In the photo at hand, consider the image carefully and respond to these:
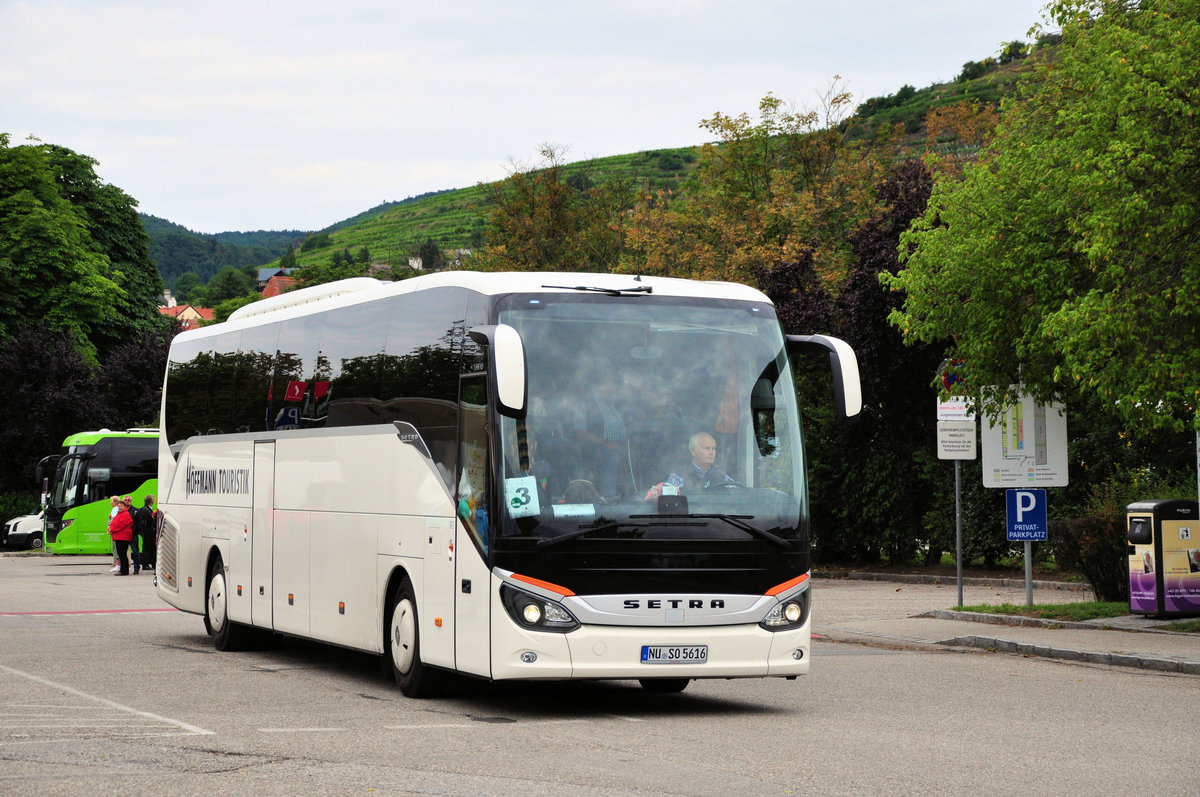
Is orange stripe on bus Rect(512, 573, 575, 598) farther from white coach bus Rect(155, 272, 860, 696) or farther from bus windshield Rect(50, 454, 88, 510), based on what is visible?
bus windshield Rect(50, 454, 88, 510)

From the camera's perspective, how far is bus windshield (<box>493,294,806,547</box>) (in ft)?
36.6

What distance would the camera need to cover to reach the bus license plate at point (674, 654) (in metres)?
11.1

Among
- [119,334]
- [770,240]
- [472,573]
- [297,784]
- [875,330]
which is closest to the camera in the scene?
[297,784]

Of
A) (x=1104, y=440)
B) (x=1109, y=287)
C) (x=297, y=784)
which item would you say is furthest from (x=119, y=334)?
(x=297, y=784)

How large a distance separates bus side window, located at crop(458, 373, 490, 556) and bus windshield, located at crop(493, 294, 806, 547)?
211 millimetres

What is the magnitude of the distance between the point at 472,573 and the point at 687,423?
77.6 inches

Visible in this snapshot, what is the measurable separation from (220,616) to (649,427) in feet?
26.4

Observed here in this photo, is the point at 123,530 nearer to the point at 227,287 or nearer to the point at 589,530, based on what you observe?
the point at 589,530

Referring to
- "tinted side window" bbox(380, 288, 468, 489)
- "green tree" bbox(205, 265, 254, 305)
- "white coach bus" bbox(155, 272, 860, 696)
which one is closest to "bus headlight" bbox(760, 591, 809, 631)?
"white coach bus" bbox(155, 272, 860, 696)

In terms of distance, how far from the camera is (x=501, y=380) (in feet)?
34.6

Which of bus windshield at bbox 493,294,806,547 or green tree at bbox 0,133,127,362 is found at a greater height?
green tree at bbox 0,133,127,362

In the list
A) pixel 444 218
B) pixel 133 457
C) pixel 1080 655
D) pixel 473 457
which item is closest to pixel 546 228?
pixel 133 457

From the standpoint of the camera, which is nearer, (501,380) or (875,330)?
(501,380)

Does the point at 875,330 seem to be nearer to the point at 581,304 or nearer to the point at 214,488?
the point at 214,488
